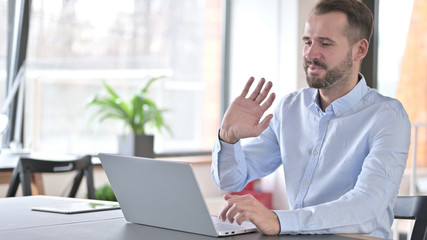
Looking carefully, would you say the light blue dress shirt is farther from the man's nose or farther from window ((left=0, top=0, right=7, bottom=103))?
window ((left=0, top=0, right=7, bottom=103))

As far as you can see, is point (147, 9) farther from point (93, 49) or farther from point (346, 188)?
point (346, 188)

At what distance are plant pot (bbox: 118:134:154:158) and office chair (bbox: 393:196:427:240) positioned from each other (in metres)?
2.79

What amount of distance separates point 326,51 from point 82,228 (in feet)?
3.00

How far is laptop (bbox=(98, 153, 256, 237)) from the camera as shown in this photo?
1.54 m

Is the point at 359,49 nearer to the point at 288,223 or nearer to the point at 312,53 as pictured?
the point at 312,53

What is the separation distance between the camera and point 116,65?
5.10 meters

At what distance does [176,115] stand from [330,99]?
3.49m

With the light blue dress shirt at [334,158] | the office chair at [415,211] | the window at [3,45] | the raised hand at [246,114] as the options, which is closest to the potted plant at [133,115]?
the window at [3,45]

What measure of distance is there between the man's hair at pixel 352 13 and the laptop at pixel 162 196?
2.42ft

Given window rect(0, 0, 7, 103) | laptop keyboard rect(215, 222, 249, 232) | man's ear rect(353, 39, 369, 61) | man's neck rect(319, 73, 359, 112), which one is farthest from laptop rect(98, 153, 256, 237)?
window rect(0, 0, 7, 103)

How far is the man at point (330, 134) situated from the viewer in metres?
1.83

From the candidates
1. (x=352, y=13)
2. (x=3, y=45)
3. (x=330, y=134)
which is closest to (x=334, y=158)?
(x=330, y=134)

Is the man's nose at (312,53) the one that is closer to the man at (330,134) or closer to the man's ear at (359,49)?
the man at (330,134)

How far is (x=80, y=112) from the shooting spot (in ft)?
16.2
